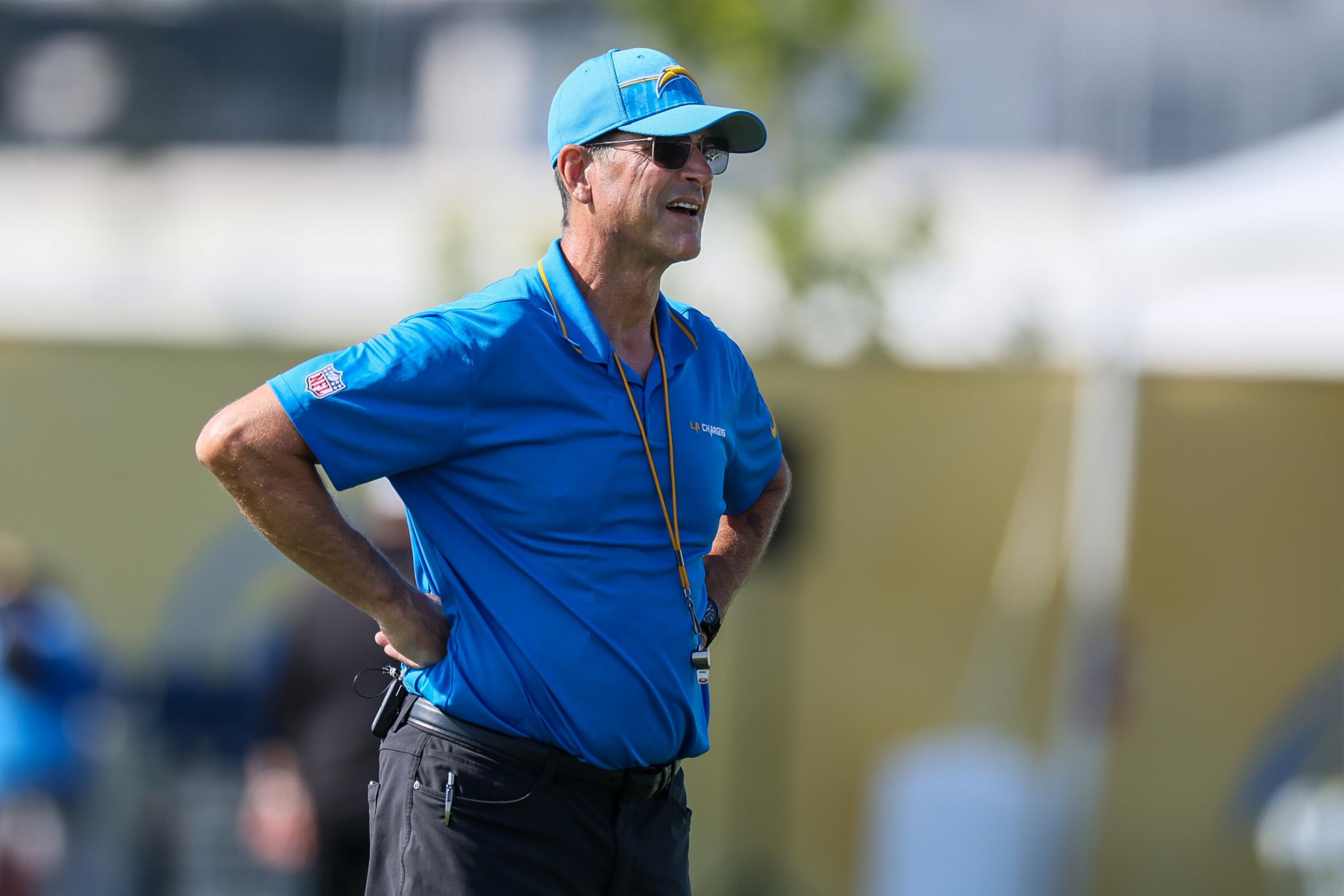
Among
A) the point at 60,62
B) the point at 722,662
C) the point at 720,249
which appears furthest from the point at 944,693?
the point at 60,62

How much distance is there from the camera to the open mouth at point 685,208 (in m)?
2.64

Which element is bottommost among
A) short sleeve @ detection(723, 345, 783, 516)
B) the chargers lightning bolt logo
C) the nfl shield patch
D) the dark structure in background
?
short sleeve @ detection(723, 345, 783, 516)

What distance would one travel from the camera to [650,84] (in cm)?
265

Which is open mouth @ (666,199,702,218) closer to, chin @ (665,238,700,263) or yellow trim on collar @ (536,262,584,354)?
chin @ (665,238,700,263)

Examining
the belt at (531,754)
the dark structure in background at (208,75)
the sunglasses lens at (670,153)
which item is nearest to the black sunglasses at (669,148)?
the sunglasses lens at (670,153)

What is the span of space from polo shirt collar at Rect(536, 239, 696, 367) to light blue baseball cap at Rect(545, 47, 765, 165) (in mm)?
196

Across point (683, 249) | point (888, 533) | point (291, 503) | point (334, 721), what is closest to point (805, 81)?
point (888, 533)

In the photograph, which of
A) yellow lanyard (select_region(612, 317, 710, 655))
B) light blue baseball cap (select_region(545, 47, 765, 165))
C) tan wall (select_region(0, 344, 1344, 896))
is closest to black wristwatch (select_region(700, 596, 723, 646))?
yellow lanyard (select_region(612, 317, 710, 655))

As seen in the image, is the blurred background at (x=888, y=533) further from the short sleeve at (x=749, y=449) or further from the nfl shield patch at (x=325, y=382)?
the nfl shield patch at (x=325, y=382)

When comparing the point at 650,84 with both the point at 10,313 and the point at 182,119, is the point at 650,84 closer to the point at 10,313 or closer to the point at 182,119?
the point at 10,313

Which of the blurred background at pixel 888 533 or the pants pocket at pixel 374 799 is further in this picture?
the blurred background at pixel 888 533

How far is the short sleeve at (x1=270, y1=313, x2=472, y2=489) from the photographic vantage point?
2.45 m

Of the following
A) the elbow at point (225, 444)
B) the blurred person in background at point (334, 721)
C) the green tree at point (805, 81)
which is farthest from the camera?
the green tree at point (805, 81)

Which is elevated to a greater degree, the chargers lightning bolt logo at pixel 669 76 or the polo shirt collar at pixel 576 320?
the chargers lightning bolt logo at pixel 669 76
